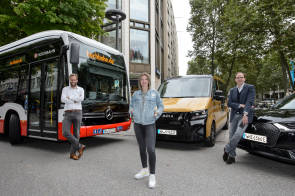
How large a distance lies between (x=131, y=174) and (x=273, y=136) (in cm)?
246

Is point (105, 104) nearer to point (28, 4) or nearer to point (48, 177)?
point (48, 177)

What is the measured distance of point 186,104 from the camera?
586 centimetres

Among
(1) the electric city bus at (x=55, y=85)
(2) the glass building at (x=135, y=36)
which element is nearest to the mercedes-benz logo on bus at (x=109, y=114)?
(1) the electric city bus at (x=55, y=85)

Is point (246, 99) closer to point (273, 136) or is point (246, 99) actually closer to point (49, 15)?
point (273, 136)

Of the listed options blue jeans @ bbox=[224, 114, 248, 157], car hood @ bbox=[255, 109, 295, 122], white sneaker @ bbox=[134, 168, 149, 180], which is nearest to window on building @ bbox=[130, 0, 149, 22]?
blue jeans @ bbox=[224, 114, 248, 157]

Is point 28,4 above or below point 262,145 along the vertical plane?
above

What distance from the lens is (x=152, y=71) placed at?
24562mm

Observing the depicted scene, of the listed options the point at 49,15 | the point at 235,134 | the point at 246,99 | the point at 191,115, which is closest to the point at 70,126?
the point at 191,115

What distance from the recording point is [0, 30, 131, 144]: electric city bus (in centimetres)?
545

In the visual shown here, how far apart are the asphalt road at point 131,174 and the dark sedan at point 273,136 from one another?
0.40 meters

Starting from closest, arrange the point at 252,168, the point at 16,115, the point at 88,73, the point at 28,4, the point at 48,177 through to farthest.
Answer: the point at 48,177 < the point at 252,168 < the point at 88,73 < the point at 16,115 < the point at 28,4

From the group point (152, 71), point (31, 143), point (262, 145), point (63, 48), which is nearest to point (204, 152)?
point (262, 145)

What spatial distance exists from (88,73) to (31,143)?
304 centimetres

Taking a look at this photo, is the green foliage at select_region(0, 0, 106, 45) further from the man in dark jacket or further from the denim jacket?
the man in dark jacket
